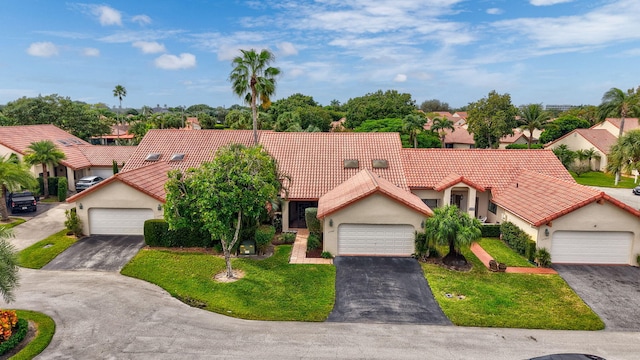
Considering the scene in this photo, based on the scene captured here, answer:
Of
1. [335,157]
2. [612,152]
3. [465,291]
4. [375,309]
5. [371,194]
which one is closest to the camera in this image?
[375,309]

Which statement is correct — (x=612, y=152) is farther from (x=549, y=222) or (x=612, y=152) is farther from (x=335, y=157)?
(x=335, y=157)

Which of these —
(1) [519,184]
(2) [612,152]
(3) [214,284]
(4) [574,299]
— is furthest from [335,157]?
(2) [612,152]

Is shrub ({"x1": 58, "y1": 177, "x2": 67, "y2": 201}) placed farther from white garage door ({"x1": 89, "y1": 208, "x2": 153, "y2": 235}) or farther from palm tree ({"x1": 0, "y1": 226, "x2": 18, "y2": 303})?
palm tree ({"x1": 0, "y1": 226, "x2": 18, "y2": 303})

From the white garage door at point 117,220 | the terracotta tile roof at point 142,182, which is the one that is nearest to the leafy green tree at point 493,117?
the terracotta tile roof at point 142,182

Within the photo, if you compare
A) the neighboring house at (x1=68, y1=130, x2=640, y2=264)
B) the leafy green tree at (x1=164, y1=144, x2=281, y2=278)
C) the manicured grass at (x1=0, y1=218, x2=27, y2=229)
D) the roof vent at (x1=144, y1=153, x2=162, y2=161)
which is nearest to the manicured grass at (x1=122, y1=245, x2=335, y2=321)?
the leafy green tree at (x1=164, y1=144, x2=281, y2=278)

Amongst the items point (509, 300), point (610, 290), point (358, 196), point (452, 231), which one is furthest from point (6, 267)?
point (610, 290)

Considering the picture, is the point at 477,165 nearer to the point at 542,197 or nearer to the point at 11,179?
the point at 542,197

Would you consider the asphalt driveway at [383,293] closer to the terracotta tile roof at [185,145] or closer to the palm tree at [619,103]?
the terracotta tile roof at [185,145]

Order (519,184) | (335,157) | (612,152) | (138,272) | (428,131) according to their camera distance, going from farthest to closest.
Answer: (428,131) → (612,152) → (335,157) → (519,184) → (138,272)
